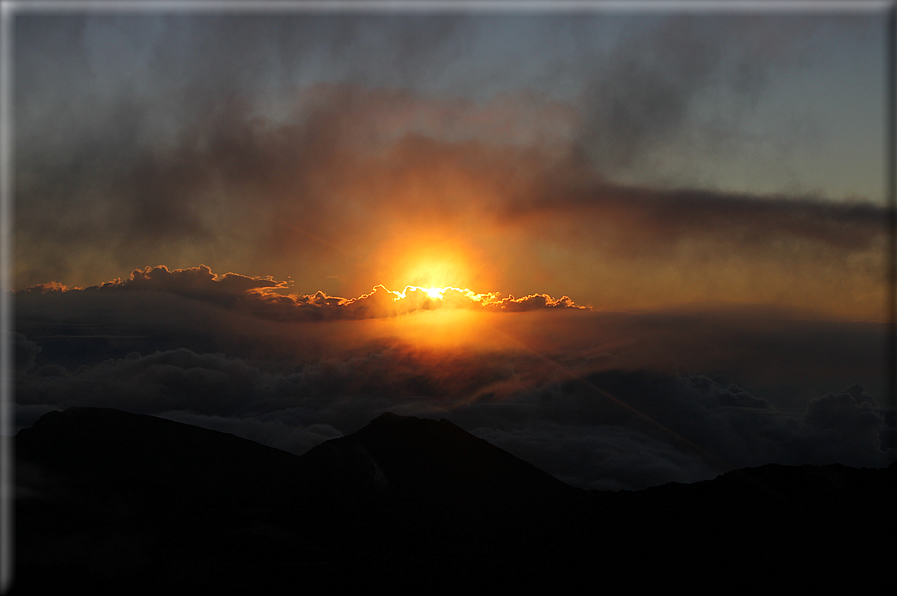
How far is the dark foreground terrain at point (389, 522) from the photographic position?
71.0m

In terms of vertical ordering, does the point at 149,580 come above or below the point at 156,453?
below

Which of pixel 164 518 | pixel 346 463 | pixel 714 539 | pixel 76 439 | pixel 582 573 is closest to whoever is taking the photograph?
pixel 582 573

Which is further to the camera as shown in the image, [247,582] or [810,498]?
[810,498]

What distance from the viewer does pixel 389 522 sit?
10112cm

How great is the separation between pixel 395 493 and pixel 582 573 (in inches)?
1953

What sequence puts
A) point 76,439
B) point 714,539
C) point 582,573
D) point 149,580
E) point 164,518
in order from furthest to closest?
point 76,439 < point 164,518 < point 714,539 < point 582,573 < point 149,580

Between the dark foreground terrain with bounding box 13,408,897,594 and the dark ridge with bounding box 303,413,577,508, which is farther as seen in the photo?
the dark ridge with bounding box 303,413,577,508

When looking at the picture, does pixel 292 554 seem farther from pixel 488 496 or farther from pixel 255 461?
pixel 488 496

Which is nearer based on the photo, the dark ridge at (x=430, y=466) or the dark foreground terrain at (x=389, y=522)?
the dark foreground terrain at (x=389, y=522)

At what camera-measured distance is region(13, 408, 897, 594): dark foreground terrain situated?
71.0 m

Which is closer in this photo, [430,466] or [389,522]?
[389,522]

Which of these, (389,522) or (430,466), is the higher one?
(430,466)

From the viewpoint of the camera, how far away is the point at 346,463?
119062 millimetres

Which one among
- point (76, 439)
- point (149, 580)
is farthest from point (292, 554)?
point (76, 439)
